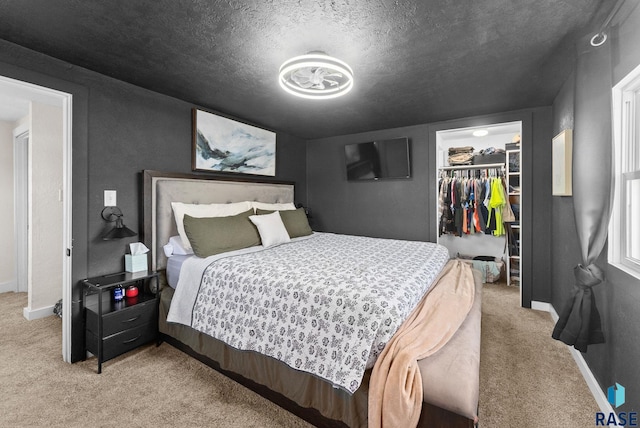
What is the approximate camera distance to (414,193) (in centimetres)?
405

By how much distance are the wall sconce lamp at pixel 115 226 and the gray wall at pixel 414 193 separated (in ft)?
9.91

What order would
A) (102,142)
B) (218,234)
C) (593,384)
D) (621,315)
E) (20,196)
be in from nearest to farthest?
(621,315), (593,384), (102,142), (218,234), (20,196)

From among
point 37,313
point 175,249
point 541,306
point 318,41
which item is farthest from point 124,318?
point 541,306

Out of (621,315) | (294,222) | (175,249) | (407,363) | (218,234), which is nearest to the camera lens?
(407,363)

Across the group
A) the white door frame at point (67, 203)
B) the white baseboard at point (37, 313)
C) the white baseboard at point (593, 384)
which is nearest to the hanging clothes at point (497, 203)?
the white baseboard at point (593, 384)

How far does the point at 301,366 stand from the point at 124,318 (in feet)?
5.22

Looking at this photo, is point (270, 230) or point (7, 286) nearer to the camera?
point (270, 230)

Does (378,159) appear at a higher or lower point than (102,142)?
higher

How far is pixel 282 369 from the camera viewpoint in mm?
1666

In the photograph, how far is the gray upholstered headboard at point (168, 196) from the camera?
103 inches

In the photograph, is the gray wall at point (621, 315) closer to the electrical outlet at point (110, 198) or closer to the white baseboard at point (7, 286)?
the electrical outlet at point (110, 198)

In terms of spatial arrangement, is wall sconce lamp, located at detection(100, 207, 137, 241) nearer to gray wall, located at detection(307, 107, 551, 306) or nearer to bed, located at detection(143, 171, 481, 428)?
bed, located at detection(143, 171, 481, 428)

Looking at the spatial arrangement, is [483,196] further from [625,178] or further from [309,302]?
[309,302]

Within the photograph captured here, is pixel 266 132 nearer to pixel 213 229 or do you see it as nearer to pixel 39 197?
pixel 213 229
